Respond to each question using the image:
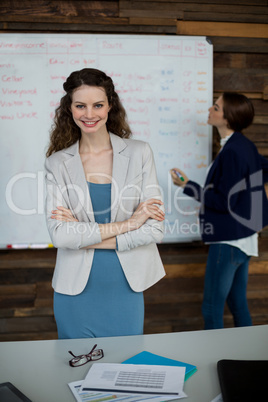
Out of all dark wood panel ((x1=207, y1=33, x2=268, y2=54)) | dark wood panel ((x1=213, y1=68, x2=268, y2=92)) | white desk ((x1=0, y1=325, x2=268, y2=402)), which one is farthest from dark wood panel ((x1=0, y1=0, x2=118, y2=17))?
white desk ((x1=0, y1=325, x2=268, y2=402))

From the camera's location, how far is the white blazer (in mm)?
1660

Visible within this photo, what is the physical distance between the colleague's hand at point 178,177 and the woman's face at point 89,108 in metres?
0.95

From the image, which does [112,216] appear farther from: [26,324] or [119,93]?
[26,324]

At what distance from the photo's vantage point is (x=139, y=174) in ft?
5.90

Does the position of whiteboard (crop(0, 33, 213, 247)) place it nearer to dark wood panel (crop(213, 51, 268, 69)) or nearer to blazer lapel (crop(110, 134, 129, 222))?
dark wood panel (crop(213, 51, 268, 69))

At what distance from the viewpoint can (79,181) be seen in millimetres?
1738

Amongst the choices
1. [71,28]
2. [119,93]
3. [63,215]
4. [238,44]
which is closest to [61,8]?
[71,28]

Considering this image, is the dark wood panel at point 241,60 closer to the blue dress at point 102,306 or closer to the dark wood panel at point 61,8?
the dark wood panel at point 61,8

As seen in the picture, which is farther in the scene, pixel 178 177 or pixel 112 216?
pixel 178 177

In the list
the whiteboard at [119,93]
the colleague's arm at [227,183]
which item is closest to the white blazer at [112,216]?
the colleague's arm at [227,183]

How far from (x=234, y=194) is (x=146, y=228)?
758 mm

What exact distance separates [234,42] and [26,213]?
1.86 m

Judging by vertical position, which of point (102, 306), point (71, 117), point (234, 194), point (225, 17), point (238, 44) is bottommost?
point (102, 306)

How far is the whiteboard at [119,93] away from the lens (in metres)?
2.72
